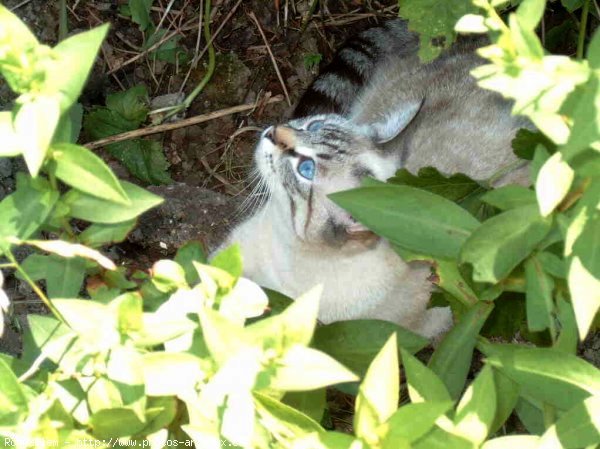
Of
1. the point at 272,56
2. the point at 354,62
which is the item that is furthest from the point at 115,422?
the point at 272,56

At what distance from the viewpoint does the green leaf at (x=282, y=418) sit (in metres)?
1.47

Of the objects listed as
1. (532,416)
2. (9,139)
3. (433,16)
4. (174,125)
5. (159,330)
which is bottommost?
(532,416)

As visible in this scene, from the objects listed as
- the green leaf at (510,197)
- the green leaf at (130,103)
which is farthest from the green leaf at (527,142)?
the green leaf at (130,103)

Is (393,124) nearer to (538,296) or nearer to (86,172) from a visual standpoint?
(538,296)

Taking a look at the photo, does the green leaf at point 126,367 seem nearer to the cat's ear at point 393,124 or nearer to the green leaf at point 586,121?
the green leaf at point 586,121

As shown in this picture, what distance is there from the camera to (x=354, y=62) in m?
3.11

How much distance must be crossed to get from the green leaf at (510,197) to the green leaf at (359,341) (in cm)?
39

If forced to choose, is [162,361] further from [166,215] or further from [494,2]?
[166,215]

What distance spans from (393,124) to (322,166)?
0.97 feet

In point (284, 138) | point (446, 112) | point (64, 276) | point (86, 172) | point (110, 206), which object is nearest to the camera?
point (86, 172)

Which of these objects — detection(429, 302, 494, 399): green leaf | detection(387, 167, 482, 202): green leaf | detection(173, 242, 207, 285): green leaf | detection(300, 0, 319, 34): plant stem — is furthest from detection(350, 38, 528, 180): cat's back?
detection(173, 242, 207, 285): green leaf

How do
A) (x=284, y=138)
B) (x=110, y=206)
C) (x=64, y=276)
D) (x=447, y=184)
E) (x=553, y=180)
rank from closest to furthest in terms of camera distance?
1. (x=553, y=180)
2. (x=110, y=206)
3. (x=64, y=276)
4. (x=447, y=184)
5. (x=284, y=138)

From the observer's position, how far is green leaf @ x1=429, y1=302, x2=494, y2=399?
1.74 metres

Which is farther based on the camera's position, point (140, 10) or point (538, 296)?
point (140, 10)
